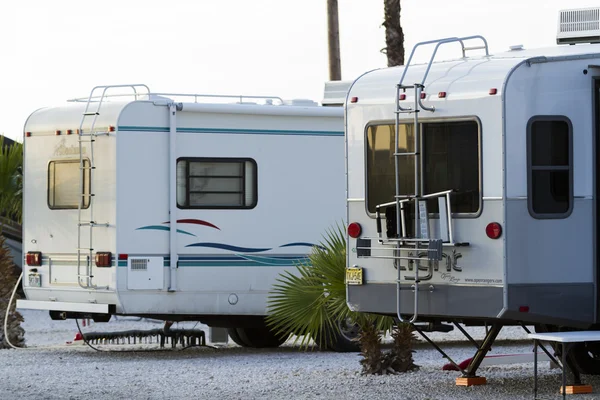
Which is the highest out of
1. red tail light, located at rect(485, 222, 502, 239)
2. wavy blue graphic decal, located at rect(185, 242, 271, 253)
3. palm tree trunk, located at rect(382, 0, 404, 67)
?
palm tree trunk, located at rect(382, 0, 404, 67)

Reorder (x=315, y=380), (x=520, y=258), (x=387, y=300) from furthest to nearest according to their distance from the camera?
(x=315, y=380), (x=387, y=300), (x=520, y=258)

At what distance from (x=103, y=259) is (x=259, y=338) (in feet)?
8.40

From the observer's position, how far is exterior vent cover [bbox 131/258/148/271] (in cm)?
1232

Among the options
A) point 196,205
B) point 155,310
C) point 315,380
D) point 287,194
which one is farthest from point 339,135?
point 315,380

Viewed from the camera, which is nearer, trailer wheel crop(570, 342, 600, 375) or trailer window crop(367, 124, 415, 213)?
trailer window crop(367, 124, 415, 213)

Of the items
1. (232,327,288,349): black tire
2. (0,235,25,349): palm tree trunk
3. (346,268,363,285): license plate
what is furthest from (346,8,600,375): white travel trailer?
(0,235,25,349): palm tree trunk

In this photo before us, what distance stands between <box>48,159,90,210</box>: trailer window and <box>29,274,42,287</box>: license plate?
76cm

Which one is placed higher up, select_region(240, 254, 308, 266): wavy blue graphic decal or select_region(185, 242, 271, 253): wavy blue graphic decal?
select_region(185, 242, 271, 253): wavy blue graphic decal

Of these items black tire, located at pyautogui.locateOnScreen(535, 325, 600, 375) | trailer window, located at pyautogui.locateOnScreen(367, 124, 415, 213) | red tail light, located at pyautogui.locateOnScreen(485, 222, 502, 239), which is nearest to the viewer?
red tail light, located at pyautogui.locateOnScreen(485, 222, 502, 239)

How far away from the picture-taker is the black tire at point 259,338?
551 inches

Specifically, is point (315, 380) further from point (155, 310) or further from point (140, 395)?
point (155, 310)

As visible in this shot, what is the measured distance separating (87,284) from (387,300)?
14.0 ft

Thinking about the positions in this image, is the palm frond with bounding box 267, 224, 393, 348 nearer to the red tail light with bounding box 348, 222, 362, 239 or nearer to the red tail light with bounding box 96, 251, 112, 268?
the red tail light with bounding box 348, 222, 362, 239

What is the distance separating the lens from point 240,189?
12.9 m
